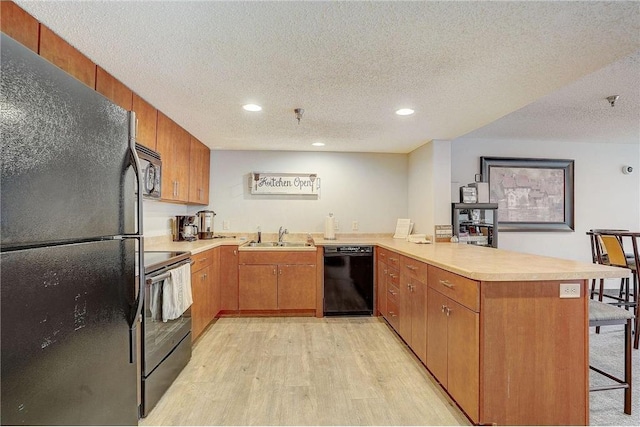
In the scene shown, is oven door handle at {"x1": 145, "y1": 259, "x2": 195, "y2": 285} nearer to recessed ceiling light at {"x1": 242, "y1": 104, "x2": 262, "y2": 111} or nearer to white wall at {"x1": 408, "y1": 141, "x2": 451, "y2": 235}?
recessed ceiling light at {"x1": 242, "y1": 104, "x2": 262, "y2": 111}

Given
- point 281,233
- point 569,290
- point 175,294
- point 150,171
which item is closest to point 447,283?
point 569,290

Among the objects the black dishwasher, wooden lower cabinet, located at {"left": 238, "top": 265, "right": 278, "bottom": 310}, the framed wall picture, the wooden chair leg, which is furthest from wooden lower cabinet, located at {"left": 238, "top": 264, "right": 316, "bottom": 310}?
the framed wall picture

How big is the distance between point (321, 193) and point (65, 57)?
307 centimetres

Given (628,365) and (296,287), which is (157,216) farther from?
(628,365)

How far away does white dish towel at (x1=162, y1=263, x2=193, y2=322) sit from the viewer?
202 centimetres

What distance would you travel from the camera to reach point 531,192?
431 centimetres

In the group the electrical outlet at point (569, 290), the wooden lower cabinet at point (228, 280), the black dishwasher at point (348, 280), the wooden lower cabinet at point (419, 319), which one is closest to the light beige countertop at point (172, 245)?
the wooden lower cabinet at point (228, 280)

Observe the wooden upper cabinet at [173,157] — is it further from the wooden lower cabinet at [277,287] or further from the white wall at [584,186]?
the white wall at [584,186]

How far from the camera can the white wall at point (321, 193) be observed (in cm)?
423

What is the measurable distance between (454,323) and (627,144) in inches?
191

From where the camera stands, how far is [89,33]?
1.51 metres

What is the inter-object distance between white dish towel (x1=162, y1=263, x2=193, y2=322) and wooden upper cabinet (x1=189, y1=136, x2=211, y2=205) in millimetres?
1447

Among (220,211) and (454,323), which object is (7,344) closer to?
(454,323)

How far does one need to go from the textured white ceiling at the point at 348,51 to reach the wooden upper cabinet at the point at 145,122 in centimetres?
7
